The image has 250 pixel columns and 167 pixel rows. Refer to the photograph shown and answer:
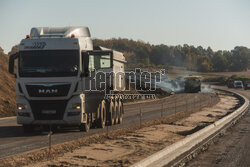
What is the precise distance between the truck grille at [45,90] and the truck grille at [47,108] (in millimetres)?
274

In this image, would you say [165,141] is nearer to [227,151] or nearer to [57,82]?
[227,151]

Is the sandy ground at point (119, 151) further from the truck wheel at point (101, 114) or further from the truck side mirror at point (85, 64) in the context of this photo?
the truck side mirror at point (85, 64)

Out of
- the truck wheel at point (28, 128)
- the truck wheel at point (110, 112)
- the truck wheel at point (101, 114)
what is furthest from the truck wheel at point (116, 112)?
the truck wheel at point (28, 128)

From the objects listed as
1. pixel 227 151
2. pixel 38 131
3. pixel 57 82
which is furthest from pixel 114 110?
pixel 227 151

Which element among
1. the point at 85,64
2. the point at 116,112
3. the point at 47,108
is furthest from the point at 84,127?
the point at 116,112

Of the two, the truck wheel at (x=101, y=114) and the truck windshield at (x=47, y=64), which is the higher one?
the truck windshield at (x=47, y=64)

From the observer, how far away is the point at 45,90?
1597cm

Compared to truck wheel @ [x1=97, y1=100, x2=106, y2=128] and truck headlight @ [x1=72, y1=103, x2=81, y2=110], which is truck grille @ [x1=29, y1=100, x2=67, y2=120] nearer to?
truck headlight @ [x1=72, y1=103, x2=81, y2=110]

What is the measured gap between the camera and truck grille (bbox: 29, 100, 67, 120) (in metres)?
16.0

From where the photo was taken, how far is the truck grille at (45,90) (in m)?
16.0

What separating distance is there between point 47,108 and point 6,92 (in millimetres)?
22435

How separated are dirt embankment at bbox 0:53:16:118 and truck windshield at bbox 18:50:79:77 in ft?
49.2

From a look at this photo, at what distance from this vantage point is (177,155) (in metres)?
11.8

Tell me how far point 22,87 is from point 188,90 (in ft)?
180
